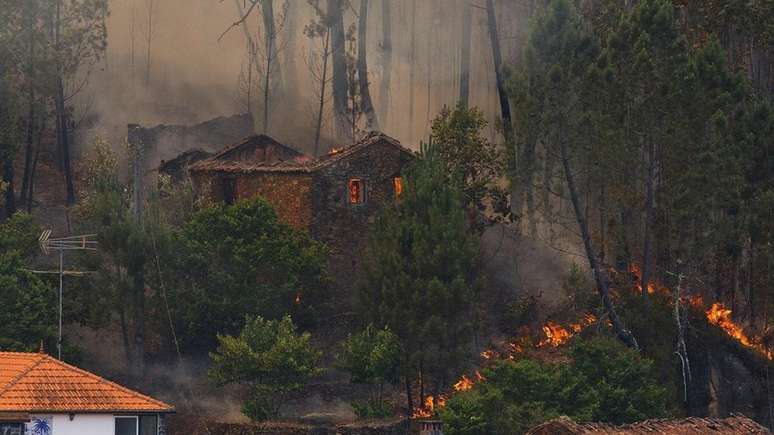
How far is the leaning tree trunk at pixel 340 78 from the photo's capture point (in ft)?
346

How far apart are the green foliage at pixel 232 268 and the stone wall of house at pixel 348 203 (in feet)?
17.8

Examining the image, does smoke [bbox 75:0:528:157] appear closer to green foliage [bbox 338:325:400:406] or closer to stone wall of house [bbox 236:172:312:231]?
stone wall of house [bbox 236:172:312:231]

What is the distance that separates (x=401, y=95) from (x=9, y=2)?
2571cm

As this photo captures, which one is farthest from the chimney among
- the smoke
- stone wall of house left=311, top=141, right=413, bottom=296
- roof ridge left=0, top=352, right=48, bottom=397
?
the smoke

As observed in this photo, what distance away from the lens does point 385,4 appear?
355 feet

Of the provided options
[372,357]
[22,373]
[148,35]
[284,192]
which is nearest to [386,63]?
[148,35]

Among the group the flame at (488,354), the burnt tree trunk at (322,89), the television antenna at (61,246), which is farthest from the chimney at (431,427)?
the burnt tree trunk at (322,89)

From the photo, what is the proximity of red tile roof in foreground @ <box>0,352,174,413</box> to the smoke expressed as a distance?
41.8 metres

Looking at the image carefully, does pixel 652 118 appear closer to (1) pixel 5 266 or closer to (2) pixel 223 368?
(2) pixel 223 368

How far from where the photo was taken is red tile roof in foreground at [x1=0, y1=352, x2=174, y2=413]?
59844mm

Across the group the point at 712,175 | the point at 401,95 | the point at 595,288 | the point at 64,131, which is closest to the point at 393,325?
the point at 595,288

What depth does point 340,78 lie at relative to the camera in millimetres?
105875

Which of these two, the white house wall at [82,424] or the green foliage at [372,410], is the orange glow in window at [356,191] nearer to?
the green foliage at [372,410]

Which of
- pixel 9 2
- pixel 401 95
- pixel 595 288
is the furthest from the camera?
pixel 401 95
